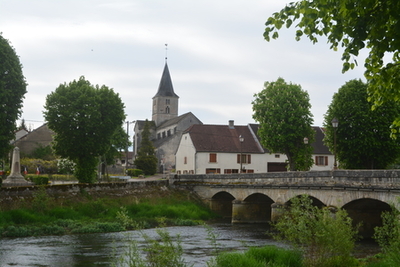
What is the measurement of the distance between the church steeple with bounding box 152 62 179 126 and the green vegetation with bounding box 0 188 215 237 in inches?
2557

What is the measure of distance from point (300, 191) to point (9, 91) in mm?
20808

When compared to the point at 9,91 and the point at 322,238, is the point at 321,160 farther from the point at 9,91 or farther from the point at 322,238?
the point at 322,238

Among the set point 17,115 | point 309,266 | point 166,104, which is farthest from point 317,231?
point 166,104

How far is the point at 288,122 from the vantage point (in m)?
52.6

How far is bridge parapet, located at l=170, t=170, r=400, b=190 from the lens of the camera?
24655mm

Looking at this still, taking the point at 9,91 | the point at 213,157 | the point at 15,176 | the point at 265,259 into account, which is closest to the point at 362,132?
the point at 213,157

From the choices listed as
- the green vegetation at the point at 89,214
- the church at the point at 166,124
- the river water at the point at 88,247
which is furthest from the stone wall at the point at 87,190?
the church at the point at 166,124

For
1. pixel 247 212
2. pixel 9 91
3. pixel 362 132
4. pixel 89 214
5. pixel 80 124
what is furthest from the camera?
pixel 80 124

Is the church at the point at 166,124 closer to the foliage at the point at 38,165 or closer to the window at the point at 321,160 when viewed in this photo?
the foliage at the point at 38,165

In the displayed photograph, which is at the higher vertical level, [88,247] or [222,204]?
[222,204]

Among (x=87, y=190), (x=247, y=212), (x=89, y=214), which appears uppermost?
(x=87, y=190)

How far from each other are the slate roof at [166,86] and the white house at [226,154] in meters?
46.3

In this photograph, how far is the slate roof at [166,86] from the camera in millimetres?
115812

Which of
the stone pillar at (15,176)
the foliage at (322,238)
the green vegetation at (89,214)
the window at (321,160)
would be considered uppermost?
the window at (321,160)
